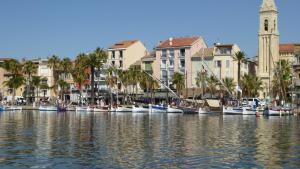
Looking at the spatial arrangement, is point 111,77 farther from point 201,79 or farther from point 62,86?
point 201,79

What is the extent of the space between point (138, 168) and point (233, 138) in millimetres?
24148

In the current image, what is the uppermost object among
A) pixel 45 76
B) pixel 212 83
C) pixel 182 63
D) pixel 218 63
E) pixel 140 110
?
pixel 182 63

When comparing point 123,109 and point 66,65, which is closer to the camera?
point 123,109

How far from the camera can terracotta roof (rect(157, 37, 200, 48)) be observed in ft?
547

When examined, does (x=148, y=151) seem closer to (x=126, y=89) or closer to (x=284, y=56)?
(x=126, y=89)

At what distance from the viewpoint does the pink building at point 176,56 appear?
166m

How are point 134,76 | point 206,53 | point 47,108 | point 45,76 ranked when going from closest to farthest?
1. point 47,108
2. point 134,76
3. point 206,53
4. point 45,76

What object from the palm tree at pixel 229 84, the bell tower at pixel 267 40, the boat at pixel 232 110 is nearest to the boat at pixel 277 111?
the boat at pixel 232 110

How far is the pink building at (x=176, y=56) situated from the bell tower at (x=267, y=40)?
773 inches

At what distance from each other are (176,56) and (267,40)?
27279mm

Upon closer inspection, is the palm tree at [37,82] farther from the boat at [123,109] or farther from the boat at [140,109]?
the boat at [140,109]

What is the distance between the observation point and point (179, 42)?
16975 centimetres

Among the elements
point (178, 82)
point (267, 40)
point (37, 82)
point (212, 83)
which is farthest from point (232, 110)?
point (37, 82)

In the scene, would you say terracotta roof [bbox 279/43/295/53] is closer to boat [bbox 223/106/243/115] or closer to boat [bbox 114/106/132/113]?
boat [bbox 223/106/243/115]
